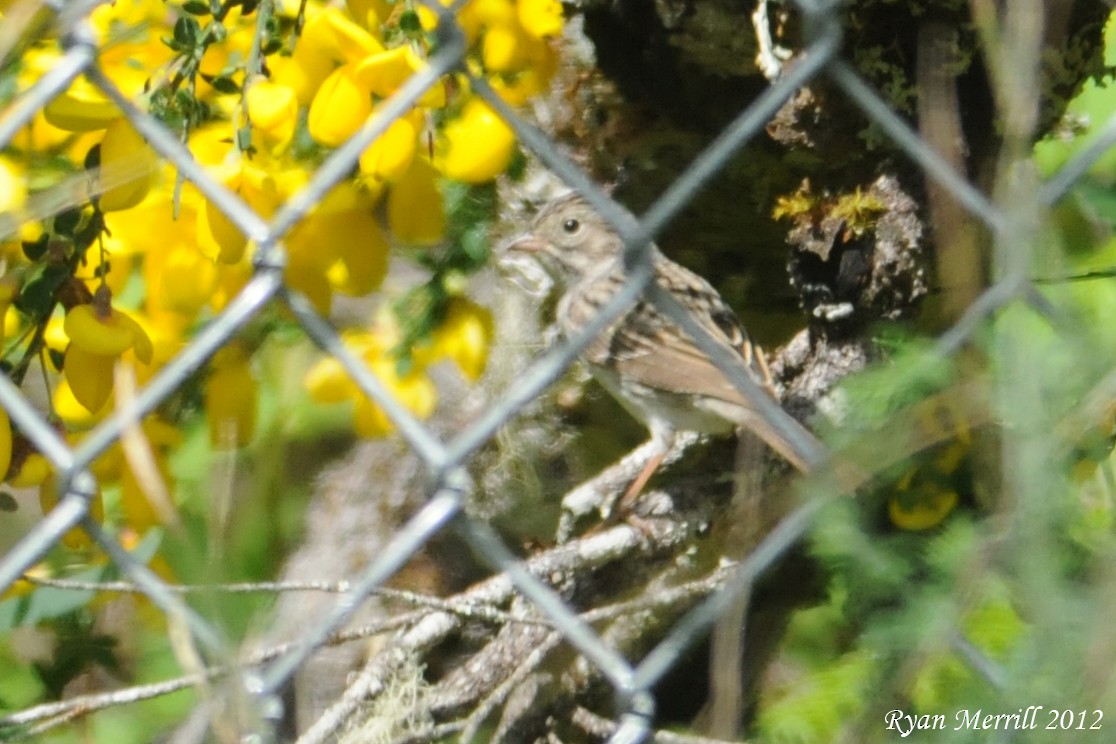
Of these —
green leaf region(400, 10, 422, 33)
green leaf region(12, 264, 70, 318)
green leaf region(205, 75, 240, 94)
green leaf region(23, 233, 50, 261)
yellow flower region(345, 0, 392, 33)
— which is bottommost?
green leaf region(400, 10, 422, 33)

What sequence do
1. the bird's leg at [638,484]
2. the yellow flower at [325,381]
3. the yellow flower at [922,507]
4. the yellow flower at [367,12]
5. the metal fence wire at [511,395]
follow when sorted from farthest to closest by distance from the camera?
1. the bird's leg at [638,484]
2. the yellow flower at [325,381]
3. the yellow flower at [367,12]
4. the yellow flower at [922,507]
5. the metal fence wire at [511,395]

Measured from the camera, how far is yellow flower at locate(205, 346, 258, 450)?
1120 mm

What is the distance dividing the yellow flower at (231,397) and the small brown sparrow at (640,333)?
1096mm

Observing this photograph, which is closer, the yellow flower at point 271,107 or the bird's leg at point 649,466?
the yellow flower at point 271,107

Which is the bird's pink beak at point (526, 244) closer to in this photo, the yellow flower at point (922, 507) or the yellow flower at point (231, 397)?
the yellow flower at point (231, 397)

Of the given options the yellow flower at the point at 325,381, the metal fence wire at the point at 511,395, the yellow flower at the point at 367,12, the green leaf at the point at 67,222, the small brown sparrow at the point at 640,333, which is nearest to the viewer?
the metal fence wire at the point at 511,395

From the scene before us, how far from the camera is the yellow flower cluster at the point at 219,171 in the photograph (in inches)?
42.8

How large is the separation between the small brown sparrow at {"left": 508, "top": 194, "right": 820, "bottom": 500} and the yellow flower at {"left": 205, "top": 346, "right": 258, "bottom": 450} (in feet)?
3.60

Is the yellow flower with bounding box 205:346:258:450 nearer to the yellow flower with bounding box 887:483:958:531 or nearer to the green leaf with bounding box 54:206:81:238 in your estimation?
the green leaf with bounding box 54:206:81:238

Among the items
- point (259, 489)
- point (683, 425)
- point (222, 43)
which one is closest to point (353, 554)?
point (683, 425)

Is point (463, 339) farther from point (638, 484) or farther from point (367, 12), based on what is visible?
point (638, 484)

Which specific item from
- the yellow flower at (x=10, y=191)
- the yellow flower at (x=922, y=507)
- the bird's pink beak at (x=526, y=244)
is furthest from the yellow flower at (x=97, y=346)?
the bird's pink beak at (x=526, y=244)

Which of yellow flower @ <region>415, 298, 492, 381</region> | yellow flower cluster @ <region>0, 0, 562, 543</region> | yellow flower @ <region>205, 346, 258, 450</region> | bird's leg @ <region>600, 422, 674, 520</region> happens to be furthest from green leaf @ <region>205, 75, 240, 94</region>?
bird's leg @ <region>600, 422, 674, 520</region>

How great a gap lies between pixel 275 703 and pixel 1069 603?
0.53 metres
